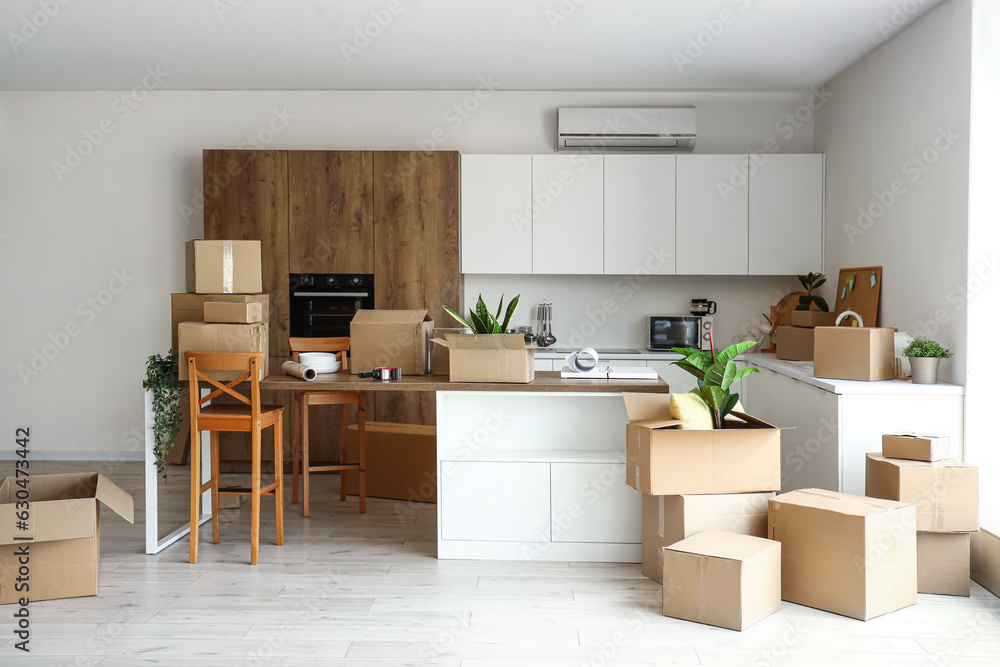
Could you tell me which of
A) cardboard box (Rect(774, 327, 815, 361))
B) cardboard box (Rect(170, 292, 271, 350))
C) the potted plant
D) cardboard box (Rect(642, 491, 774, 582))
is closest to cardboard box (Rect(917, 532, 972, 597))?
cardboard box (Rect(642, 491, 774, 582))

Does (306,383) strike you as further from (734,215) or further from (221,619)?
(734,215)

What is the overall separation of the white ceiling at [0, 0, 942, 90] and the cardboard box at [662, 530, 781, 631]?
2.55 metres

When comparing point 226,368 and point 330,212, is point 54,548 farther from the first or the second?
point 330,212

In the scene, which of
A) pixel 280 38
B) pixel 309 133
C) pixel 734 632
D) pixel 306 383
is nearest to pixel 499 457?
pixel 306 383

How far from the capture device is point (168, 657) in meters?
2.39

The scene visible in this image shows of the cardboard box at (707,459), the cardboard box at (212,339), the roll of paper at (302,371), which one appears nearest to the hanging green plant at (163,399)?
the cardboard box at (212,339)

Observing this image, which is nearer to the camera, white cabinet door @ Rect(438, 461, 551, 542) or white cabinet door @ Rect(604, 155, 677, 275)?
white cabinet door @ Rect(438, 461, 551, 542)

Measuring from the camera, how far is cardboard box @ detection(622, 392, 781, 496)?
289cm

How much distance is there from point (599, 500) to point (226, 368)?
1686 mm

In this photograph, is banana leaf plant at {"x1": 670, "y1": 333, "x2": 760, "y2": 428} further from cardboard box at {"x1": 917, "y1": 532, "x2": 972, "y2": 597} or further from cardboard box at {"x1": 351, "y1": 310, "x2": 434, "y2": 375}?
cardboard box at {"x1": 351, "y1": 310, "x2": 434, "y2": 375}

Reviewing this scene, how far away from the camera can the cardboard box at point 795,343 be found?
441cm

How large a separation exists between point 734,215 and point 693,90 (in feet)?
3.15

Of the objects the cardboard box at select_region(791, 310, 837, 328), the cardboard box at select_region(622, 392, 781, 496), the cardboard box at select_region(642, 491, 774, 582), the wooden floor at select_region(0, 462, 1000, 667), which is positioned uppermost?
the cardboard box at select_region(791, 310, 837, 328)

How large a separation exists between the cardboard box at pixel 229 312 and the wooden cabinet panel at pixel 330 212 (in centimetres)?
164
